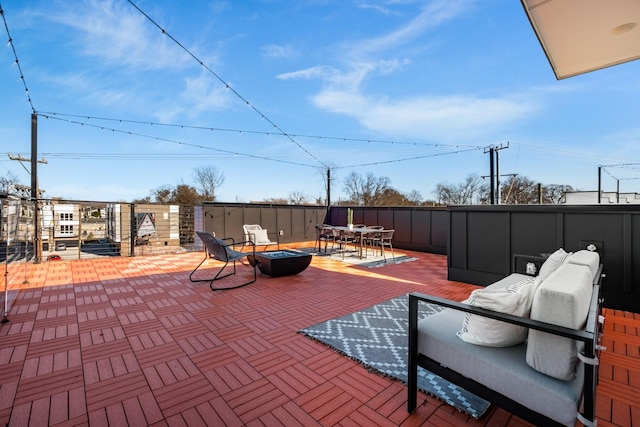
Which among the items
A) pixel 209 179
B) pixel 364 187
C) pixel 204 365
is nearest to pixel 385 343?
pixel 204 365

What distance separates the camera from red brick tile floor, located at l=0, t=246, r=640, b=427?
1464mm

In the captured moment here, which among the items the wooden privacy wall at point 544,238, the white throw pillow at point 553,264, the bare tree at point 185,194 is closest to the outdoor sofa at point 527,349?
the white throw pillow at point 553,264

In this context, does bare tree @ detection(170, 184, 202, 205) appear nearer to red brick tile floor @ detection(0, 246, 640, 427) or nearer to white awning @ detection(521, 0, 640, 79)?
red brick tile floor @ detection(0, 246, 640, 427)

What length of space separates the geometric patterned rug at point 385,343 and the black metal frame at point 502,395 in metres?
0.29

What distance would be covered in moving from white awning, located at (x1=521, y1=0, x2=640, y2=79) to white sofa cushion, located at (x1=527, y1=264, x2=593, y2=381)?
6.17 ft

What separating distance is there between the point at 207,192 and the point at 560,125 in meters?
20.7

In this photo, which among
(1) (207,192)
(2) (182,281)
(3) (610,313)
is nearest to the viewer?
(3) (610,313)

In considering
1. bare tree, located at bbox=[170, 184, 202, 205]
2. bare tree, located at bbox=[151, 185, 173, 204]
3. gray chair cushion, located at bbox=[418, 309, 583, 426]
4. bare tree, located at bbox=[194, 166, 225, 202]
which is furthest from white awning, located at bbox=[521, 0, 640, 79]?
bare tree, located at bbox=[194, 166, 225, 202]

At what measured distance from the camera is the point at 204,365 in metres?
1.93

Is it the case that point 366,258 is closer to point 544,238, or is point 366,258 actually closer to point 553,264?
point 544,238

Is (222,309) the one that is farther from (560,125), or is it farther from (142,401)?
(560,125)

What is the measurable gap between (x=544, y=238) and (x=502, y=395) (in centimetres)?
310

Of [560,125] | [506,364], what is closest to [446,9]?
[506,364]

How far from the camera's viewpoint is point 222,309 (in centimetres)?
304
